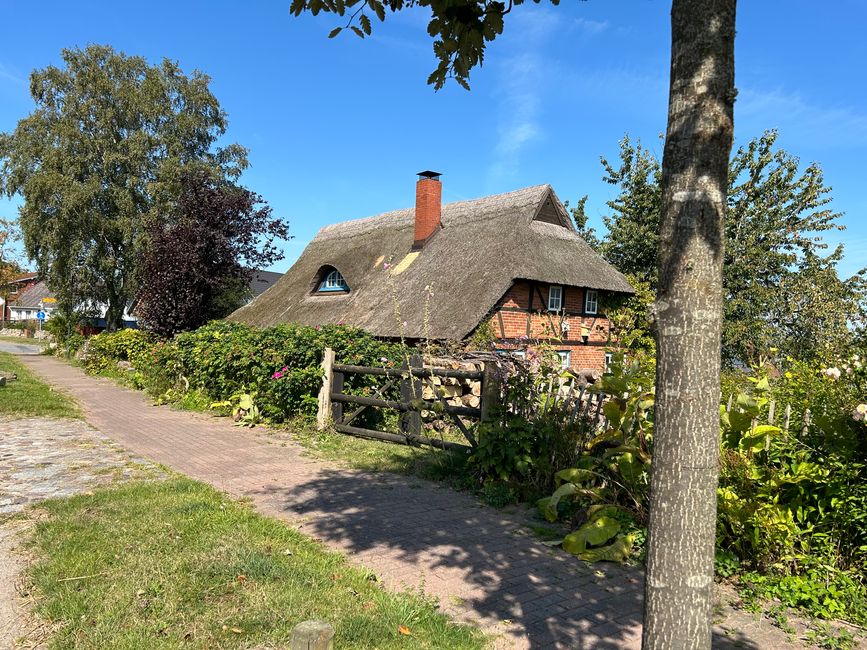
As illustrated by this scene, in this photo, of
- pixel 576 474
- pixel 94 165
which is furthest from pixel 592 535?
pixel 94 165

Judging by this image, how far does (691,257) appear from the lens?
6.27 feet

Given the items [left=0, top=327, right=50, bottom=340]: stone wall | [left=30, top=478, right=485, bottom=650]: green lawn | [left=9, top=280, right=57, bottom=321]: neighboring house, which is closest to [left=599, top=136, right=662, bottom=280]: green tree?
[left=30, top=478, right=485, bottom=650]: green lawn

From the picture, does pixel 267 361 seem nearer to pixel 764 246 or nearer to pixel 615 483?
pixel 615 483

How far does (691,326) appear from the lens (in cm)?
190

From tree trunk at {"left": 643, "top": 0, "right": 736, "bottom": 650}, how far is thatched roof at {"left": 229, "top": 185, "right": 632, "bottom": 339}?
42.2ft

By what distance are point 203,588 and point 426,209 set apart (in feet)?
62.8

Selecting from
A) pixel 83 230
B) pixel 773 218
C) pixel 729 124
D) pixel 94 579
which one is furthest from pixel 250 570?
pixel 83 230

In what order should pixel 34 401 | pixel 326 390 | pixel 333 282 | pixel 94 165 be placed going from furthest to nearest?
pixel 94 165 → pixel 333 282 → pixel 34 401 → pixel 326 390

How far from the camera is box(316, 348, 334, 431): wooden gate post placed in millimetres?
9570

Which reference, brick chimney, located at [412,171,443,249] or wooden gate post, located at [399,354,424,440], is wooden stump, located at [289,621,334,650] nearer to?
wooden gate post, located at [399,354,424,440]

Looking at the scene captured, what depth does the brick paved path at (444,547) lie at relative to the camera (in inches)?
140

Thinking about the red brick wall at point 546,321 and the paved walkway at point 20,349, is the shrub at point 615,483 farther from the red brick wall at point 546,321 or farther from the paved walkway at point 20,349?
the paved walkway at point 20,349

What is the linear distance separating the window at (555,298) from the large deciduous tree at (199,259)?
10.3 meters

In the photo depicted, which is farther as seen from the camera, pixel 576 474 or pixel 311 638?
pixel 576 474
